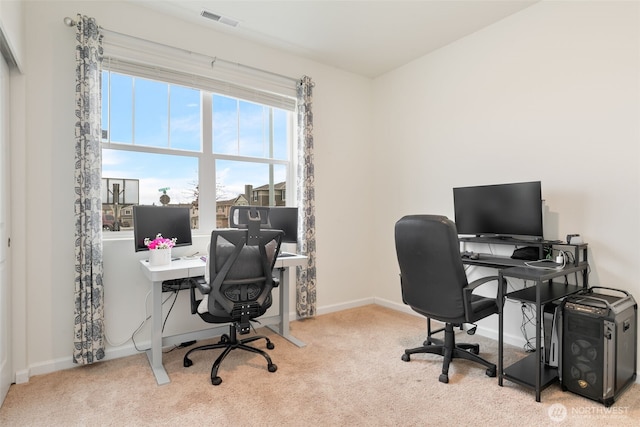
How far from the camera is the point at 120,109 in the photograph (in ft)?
9.75

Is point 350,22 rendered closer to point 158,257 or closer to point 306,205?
point 306,205

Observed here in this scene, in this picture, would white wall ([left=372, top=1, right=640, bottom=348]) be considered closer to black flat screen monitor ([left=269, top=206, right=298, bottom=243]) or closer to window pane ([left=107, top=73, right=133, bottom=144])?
black flat screen monitor ([left=269, top=206, right=298, bottom=243])

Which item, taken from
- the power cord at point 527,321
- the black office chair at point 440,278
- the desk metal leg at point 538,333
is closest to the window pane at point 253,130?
the black office chair at point 440,278

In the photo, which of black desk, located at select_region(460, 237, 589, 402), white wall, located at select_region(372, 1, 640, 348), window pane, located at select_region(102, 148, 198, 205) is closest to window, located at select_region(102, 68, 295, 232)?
window pane, located at select_region(102, 148, 198, 205)

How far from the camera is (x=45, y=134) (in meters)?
2.58

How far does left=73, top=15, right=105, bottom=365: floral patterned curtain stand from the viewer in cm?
257

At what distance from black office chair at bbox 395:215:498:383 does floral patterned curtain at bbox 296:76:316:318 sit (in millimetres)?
1414

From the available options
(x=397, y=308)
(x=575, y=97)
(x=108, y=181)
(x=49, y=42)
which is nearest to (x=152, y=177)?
(x=108, y=181)

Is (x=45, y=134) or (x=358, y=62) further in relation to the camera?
(x=358, y=62)

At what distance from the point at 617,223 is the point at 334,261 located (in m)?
2.69

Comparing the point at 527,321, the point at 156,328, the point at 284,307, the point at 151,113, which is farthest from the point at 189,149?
the point at 527,321

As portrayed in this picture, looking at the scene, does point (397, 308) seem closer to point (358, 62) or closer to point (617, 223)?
point (617, 223)

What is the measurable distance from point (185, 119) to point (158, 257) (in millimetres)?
1418

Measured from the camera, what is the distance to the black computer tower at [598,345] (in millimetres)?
2086
